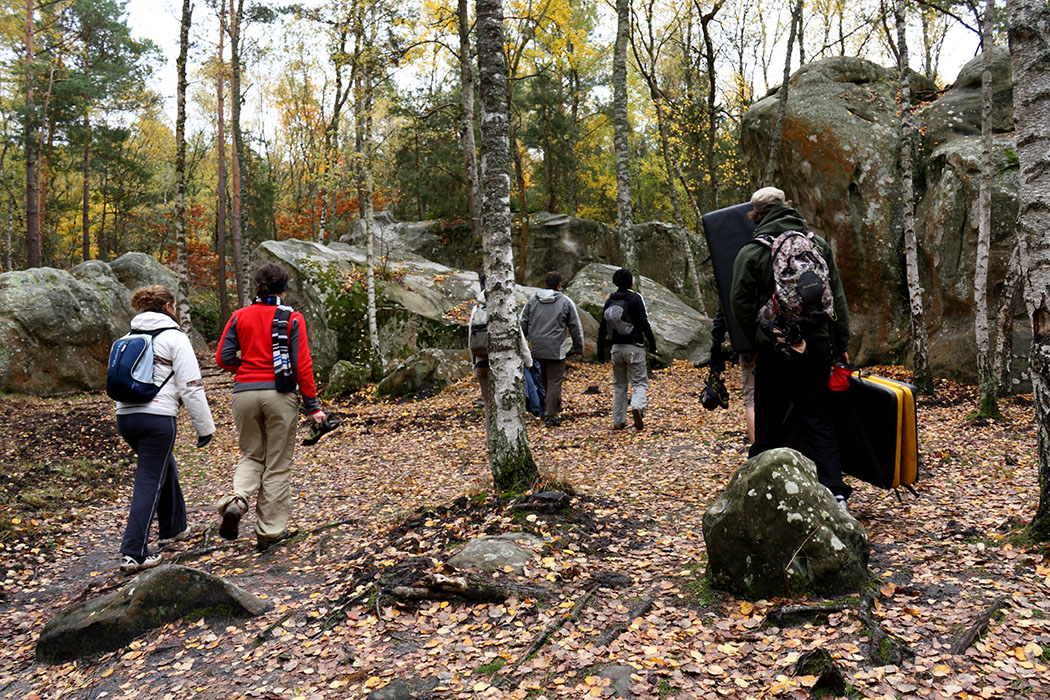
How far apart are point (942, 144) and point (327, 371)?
1337 cm

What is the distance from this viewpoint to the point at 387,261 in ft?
56.0

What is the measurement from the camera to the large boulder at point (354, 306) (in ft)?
48.4

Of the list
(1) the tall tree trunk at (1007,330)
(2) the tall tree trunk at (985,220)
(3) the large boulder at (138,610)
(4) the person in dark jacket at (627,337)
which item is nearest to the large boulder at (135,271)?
(4) the person in dark jacket at (627,337)

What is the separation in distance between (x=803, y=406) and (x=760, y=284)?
92 cm

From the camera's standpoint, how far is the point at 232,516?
516 centimetres

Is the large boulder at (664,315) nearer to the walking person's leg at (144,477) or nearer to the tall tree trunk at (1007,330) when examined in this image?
the tall tree trunk at (1007,330)

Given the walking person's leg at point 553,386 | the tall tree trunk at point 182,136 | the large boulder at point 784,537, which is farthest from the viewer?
the tall tree trunk at point 182,136

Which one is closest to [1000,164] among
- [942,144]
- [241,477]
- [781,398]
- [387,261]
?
[942,144]

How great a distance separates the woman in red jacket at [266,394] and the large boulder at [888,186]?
33.1 feet

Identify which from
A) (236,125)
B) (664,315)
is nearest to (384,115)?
(236,125)

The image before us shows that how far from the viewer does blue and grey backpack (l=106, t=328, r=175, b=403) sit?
4.89 m

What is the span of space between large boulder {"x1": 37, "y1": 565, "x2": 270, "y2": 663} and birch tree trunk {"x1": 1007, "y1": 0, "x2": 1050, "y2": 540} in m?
4.96

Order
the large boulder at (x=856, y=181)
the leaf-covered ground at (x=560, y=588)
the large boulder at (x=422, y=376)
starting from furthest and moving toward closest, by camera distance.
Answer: the large boulder at (x=422, y=376)
the large boulder at (x=856, y=181)
the leaf-covered ground at (x=560, y=588)

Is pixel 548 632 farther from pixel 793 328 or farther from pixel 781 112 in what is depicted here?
pixel 781 112
